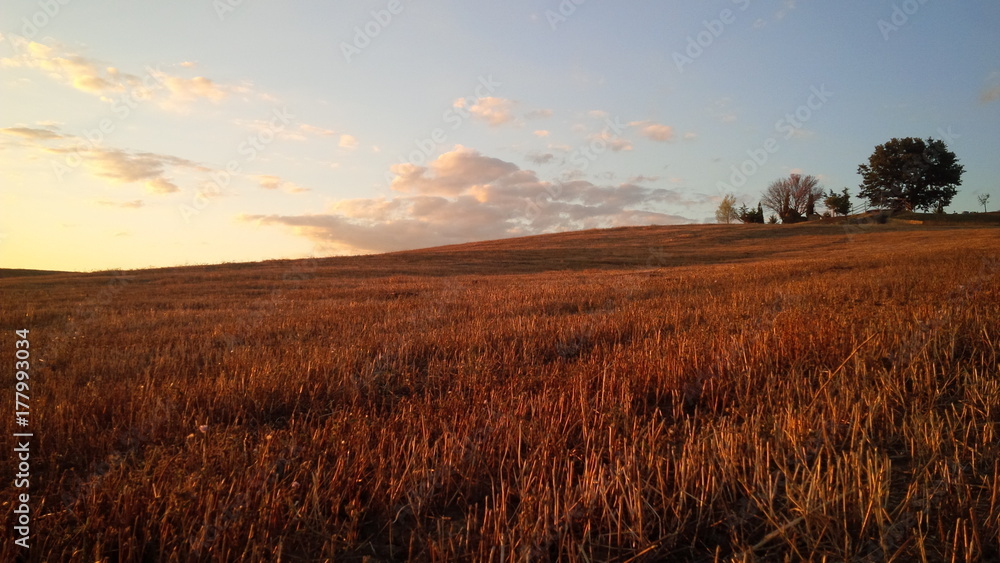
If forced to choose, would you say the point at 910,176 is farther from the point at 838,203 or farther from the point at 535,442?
the point at 535,442

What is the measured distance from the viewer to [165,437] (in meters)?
4.05

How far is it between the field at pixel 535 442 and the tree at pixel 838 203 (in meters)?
91.2

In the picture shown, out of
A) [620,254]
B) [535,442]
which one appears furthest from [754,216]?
[535,442]

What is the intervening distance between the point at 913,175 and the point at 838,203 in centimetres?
1177

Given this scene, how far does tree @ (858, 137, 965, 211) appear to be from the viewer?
246 ft

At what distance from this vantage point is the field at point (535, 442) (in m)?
2.59

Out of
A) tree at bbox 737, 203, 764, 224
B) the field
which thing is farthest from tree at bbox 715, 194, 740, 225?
the field

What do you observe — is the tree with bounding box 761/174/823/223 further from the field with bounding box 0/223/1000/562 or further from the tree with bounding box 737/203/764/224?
the field with bounding box 0/223/1000/562

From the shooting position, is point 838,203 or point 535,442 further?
point 838,203

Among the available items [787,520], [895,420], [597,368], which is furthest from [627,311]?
[787,520]

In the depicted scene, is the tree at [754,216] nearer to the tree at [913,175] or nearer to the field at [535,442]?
the tree at [913,175]

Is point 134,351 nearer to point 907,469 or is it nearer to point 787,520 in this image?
point 787,520

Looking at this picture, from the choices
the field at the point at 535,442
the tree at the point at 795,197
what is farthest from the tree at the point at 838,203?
the field at the point at 535,442

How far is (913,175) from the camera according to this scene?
75.5 m
